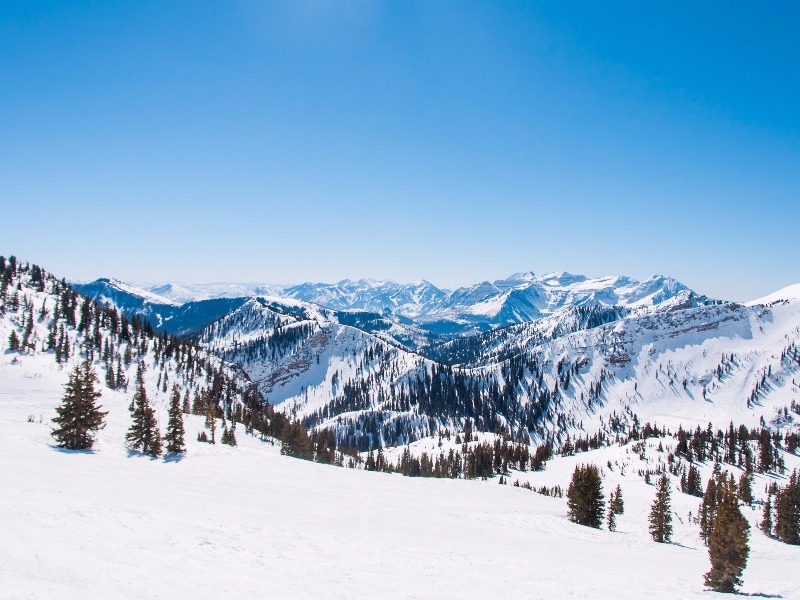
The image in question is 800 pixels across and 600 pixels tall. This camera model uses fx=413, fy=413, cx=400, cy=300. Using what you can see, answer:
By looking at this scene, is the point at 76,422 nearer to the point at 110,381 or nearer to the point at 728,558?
the point at 728,558

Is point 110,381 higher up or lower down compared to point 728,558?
higher up

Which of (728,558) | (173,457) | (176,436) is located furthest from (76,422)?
(728,558)

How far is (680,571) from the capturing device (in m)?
42.4

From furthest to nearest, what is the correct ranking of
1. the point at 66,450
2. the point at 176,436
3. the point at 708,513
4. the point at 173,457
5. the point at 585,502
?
the point at 708,513 → the point at 585,502 → the point at 176,436 → the point at 173,457 → the point at 66,450

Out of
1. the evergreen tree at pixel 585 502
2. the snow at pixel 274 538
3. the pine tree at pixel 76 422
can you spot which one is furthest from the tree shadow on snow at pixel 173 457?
the evergreen tree at pixel 585 502

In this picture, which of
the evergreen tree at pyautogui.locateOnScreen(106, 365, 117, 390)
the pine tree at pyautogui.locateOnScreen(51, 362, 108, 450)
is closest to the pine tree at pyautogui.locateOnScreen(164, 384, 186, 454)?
the pine tree at pyautogui.locateOnScreen(51, 362, 108, 450)

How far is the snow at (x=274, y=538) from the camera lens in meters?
19.6

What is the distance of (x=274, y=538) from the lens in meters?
28.6

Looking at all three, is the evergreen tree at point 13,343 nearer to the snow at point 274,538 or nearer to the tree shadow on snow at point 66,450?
the snow at point 274,538

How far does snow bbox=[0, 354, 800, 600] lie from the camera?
19.6 m

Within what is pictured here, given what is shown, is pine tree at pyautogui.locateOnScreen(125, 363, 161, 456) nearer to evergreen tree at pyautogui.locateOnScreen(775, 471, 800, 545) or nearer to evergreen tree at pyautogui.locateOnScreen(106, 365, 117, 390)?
evergreen tree at pyautogui.locateOnScreen(106, 365, 117, 390)

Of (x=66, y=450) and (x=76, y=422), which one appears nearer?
(x=66, y=450)

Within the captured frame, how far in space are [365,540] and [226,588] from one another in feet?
48.7

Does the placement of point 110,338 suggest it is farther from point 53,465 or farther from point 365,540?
point 365,540
